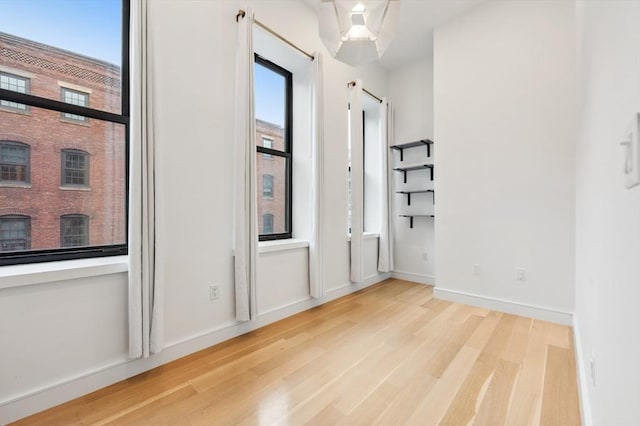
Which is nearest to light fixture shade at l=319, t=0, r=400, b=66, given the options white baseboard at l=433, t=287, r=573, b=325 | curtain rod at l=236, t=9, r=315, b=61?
curtain rod at l=236, t=9, r=315, b=61

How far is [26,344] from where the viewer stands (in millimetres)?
1464

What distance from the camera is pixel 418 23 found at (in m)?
3.38

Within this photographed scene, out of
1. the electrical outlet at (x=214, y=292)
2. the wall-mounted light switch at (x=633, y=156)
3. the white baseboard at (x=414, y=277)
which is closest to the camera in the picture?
the wall-mounted light switch at (x=633, y=156)

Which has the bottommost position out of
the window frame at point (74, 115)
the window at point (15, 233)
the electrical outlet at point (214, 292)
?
the electrical outlet at point (214, 292)

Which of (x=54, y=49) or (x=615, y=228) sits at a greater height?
(x=54, y=49)

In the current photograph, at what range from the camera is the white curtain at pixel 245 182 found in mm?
2316

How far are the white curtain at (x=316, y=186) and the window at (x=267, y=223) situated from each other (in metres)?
0.46

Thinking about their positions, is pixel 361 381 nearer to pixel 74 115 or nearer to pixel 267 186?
pixel 267 186

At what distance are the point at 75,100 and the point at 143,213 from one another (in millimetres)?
848

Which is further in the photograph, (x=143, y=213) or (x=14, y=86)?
(x=143, y=213)

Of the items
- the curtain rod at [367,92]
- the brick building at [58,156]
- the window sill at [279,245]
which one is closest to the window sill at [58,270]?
the brick building at [58,156]

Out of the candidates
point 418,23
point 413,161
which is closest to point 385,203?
point 413,161

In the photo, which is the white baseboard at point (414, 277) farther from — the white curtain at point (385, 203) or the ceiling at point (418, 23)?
the ceiling at point (418, 23)

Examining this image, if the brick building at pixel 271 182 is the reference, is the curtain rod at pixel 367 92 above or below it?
above
